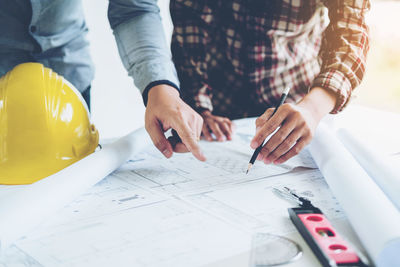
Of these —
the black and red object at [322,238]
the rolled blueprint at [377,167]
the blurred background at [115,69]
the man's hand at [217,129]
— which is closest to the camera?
the black and red object at [322,238]

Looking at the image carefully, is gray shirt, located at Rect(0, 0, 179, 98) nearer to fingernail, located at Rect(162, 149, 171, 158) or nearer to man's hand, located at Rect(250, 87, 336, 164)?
fingernail, located at Rect(162, 149, 171, 158)

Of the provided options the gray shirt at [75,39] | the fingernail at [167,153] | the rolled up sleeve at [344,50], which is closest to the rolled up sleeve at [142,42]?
the gray shirt at [75,39]

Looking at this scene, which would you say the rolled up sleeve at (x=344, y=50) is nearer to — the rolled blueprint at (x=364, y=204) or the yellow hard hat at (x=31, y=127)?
the rolled blueprint at (x=364, y=204)

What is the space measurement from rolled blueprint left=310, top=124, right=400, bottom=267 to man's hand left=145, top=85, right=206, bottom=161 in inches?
10.8

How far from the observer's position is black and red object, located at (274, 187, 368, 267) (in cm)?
40

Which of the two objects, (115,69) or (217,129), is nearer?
(217,129)

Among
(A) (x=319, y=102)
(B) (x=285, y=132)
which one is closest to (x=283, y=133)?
(B) (x=285, y=132)

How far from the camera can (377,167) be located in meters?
0.64

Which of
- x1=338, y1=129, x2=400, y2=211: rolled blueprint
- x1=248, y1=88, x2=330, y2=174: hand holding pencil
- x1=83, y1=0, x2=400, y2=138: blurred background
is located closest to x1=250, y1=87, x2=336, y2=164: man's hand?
x1=248, y1=88, x2=330, y2=174: hand holding pencil

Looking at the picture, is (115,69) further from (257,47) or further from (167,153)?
(167,153)

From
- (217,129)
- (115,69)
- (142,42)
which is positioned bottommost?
(115,69)

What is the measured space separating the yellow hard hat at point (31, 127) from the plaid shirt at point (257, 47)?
0.49 metres

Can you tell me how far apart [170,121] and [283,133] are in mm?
258

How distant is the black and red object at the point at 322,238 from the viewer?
40 cm
